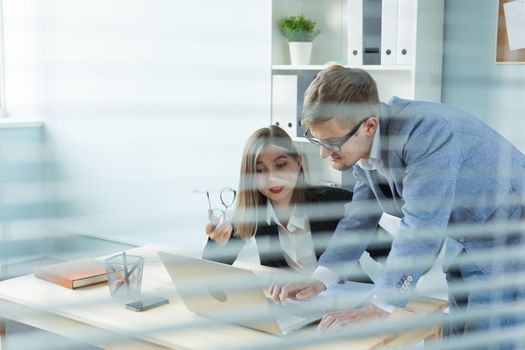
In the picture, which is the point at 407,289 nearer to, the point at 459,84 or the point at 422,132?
the point at 422,132

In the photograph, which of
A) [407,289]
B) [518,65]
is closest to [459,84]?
[518,65]

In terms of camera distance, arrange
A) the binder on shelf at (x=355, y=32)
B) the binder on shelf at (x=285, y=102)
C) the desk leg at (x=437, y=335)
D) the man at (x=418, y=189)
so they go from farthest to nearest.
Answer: the binder on shelf at (x=285, y=102) < the binder on shelf at (x=355, y=32) < the desk leg at (x=437, y=335) < the man at (x=418, y=189)

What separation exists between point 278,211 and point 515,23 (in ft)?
3.15

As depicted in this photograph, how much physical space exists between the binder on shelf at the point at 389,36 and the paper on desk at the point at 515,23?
0.39 metres

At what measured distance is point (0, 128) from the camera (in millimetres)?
634

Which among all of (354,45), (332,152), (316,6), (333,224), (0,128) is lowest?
(333,224)

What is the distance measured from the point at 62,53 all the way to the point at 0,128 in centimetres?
19

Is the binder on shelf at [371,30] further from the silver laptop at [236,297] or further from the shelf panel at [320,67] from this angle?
the silver laptop at [236,297]

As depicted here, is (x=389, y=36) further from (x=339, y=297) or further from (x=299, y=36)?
(x=339, y=297)

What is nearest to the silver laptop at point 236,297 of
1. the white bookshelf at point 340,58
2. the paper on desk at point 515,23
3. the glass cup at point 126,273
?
the glass cup at point 126,273

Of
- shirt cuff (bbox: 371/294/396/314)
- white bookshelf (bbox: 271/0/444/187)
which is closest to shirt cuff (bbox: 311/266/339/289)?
shirt cuff (bbox: 371/294/396/314)

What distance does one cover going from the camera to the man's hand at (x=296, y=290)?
108cm

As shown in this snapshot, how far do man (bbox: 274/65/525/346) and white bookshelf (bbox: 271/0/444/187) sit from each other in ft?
3.38

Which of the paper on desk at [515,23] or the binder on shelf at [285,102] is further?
the binder on shelf at [285,102]
